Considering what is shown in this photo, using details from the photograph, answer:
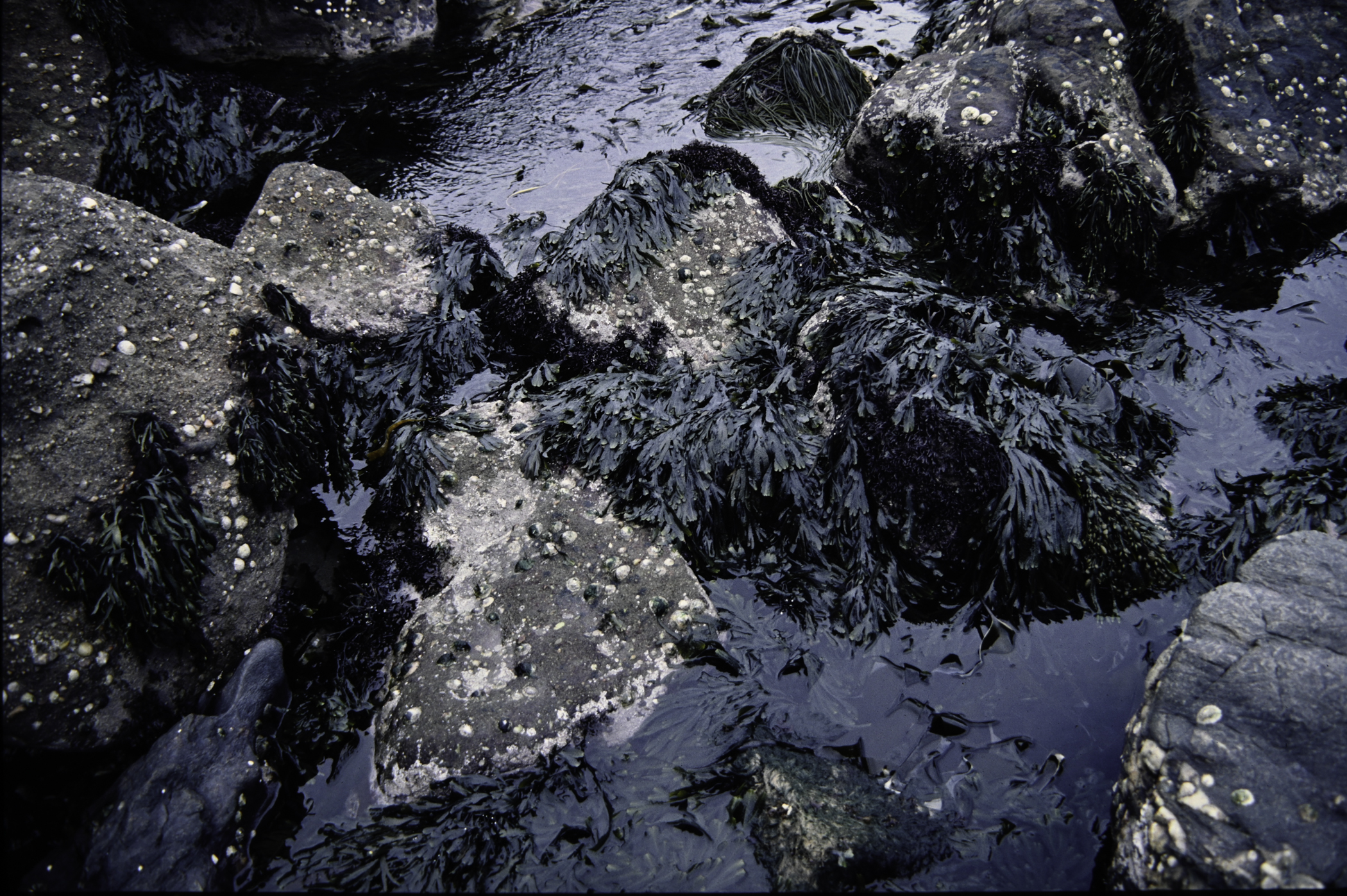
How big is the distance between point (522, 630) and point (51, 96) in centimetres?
481

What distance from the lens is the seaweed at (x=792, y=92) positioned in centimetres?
600

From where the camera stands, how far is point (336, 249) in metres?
4.55

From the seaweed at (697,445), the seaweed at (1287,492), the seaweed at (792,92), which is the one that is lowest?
the seaweed at (1287,492)

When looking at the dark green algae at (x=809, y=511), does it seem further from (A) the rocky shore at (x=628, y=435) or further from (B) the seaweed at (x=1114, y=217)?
(B) the seaweed at (x=1114, y=217)

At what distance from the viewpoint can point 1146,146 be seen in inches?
187

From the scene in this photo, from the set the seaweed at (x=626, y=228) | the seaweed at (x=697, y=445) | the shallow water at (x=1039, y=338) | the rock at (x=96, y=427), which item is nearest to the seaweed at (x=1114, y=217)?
the shallow water at (x=1039, y=338)

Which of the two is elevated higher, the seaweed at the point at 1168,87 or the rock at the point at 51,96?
the rock at the point at 51,96

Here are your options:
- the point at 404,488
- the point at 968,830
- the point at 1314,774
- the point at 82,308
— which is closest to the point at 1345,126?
the point at 1314,774

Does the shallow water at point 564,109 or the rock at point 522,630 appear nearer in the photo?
the rock at point 522,630

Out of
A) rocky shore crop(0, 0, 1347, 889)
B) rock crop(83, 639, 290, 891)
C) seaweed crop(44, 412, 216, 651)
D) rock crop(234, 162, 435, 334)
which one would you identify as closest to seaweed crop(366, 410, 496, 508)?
rocky shore crop(0, 0, 1347, 889)

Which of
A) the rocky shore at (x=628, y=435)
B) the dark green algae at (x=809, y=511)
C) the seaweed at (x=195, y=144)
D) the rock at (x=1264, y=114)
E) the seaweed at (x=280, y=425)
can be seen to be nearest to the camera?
the rocky shore at (x=628, y=435)

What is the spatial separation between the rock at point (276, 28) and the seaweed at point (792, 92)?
121 inches

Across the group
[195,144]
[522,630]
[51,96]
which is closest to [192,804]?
[522,630]

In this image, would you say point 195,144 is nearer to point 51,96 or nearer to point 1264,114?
point 51,96
